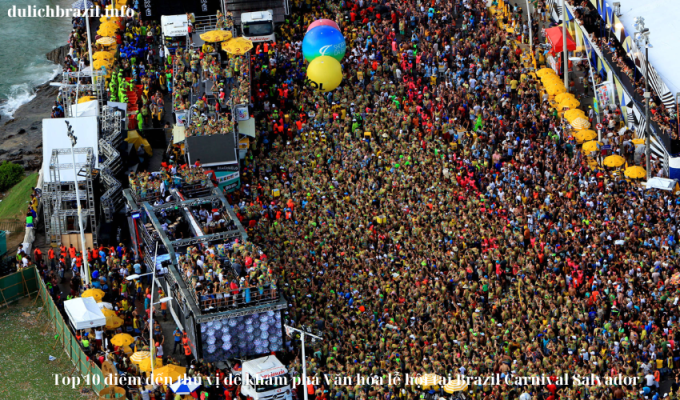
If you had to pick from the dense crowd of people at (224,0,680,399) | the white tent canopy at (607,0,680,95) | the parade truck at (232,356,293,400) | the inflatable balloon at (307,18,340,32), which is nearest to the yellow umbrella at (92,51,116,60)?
the dense crowd of people at (224,0,680,399)

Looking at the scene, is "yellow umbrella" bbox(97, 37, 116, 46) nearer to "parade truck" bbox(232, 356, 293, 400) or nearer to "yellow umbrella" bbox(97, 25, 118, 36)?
"yellow umbrella" bbox(97, 25, 118, 36)

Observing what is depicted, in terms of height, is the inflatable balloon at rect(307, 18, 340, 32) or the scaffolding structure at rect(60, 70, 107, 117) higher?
the inflatable balloon at rect(307, 18, 340, 32)

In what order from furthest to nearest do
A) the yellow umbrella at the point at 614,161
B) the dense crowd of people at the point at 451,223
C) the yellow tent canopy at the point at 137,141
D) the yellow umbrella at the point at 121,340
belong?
the yellow tent canopy at the point at 137,141, the yellow umbrella at the point at 614,161, the yellow umbrella at the point at 121,340, the dense crowd of people at the point at 451,223

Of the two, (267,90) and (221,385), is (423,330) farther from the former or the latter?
(267,90)

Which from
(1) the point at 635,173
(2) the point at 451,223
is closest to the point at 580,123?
(1) the point at 635,173

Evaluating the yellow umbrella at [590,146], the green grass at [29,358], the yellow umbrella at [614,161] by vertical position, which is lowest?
the green grass at [29,358]

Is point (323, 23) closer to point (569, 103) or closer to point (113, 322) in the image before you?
point (569, 103)

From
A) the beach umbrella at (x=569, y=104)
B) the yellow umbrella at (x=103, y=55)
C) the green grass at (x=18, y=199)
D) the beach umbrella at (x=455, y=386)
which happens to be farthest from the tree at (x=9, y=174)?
the beach umbrella at (x=455, y=386)

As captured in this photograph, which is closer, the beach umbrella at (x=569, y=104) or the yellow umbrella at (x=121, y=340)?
the yellow umbrella at (x=121, y=340)

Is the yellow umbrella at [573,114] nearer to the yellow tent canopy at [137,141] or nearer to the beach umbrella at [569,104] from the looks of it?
the beach umbrella at [569,104]
